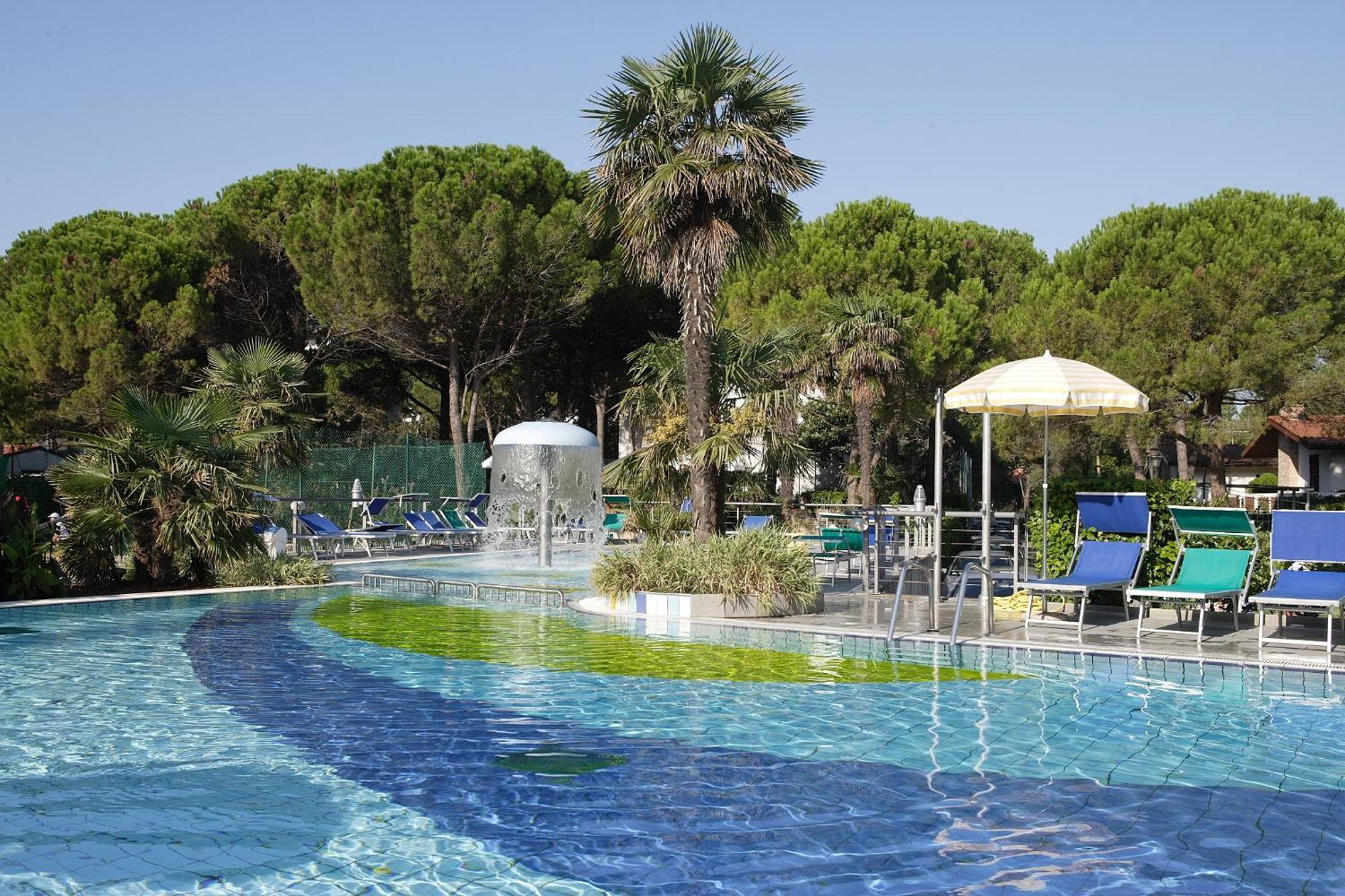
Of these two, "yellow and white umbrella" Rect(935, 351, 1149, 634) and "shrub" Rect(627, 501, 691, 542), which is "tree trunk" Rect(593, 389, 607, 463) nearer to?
"shrub" Rect(627, 501, 691, 542)

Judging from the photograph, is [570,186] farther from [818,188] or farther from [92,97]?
[818,188]

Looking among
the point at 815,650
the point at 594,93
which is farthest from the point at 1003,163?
the point at 815,650

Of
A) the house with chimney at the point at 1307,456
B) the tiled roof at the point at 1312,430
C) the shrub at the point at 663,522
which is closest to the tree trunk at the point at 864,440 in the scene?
the tiled roof at the point at 1312,430

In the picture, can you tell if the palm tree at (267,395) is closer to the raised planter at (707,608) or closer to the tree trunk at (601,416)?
the raised planter at (707,608)

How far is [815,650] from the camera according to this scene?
9.54 m

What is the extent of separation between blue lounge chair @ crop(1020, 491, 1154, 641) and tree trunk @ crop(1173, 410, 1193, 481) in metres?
17.9

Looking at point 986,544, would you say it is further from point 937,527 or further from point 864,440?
point 864,440

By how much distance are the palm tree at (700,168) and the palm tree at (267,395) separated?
825 cm

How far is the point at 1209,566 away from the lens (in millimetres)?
9305

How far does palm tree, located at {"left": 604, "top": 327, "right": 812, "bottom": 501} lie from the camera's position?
45.1ft

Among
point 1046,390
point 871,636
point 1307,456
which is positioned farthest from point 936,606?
point 1307,456

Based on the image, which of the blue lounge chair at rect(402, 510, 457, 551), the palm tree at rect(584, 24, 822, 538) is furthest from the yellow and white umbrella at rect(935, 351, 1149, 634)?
the blue lounge chair at rect(402, 510, 457, 551)

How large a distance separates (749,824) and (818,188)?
30.7 ft

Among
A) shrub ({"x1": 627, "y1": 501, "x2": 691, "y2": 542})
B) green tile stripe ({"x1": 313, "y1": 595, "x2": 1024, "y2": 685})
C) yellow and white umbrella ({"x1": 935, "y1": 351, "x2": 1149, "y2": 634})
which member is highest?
yellow and white umbrella ({"x1": 935, "y1": 351, "x2": 1149, "y2": 634})
